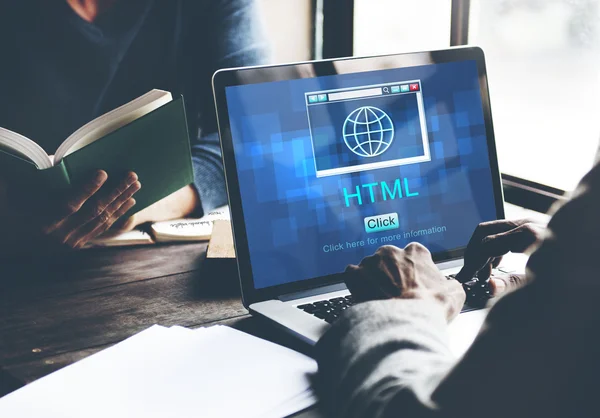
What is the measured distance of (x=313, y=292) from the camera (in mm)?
993

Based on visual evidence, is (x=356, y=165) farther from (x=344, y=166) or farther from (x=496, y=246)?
(x=496, y=246)

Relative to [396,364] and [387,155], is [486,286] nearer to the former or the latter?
[387,155]

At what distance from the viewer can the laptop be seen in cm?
97

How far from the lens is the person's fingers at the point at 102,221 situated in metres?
1.23

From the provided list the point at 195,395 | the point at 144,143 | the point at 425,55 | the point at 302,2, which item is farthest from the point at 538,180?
the point at 302,2

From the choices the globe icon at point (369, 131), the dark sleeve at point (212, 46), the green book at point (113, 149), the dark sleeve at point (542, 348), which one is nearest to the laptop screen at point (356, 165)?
the globe icon at point (369, 131)

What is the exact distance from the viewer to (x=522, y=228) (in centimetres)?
91

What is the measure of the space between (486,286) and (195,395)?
0.50 meters

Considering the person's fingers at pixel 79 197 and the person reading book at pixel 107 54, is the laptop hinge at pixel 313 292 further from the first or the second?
the person reading book at pixel 107 54

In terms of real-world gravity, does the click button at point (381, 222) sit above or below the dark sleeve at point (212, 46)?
below

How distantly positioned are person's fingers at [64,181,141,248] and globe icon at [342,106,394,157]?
451 millimetres

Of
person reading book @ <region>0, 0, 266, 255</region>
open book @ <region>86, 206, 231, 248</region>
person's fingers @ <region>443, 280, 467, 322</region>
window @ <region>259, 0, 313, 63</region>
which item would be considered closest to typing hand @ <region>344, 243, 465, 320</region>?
person's fingers @ <region>443, 280, 467, 322</region>

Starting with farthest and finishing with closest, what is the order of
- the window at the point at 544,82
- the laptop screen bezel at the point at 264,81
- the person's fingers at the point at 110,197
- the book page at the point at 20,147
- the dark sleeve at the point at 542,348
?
the window at the point at 544,82
the person's fingers at the point at 110,197
the book page at the point at 20,147
the laptop screen bezel at the point at 264,81
the dark sleeve at the point at 542,348

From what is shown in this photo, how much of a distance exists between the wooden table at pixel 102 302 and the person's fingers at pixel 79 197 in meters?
0.09
